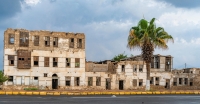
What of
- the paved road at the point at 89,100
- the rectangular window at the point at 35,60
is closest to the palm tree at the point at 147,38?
the rectangular window at the point at 35,60

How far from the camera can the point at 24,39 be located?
47188mm

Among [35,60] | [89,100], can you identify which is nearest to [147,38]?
[35,60]

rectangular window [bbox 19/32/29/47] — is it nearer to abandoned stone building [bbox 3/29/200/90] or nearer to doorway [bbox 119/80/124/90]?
abandoned stone building [bbox 3/29/200/90]

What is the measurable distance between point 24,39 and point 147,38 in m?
17.1

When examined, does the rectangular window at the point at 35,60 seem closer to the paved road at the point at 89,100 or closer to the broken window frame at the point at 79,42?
the broken window frame at the point at 79,42

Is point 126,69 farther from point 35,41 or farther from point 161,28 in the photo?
point 35,41

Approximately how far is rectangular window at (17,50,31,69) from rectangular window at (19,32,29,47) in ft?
3.43

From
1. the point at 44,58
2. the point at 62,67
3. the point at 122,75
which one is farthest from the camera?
the point at 122,75


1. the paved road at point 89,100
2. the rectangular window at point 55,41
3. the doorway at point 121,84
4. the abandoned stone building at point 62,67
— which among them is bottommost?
the doorway at point 121,84

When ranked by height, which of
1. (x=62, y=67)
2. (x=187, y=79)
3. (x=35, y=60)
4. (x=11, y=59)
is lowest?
(x=187, y=79)

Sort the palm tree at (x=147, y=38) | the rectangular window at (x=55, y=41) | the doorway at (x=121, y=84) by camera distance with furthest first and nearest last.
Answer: the doorway at (x=121, y=84), the rectangular window at (x=55, y=41), the palm tree at (x=147, y=38)

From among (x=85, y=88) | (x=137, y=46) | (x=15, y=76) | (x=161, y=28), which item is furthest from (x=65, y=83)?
(x=161, y=28)

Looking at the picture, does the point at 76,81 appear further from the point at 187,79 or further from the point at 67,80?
the point at 187,79

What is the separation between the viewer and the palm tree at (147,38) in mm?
43281
